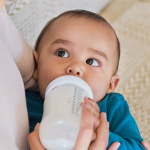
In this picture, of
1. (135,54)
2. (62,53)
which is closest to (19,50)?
(62,53)

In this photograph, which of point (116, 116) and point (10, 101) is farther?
point (116, 116)

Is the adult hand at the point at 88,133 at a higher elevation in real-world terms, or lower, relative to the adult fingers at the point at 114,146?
higher

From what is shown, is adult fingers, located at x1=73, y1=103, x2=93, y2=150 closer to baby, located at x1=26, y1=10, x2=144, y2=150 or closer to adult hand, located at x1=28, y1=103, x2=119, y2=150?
adult hand, located at x1=28, y1=103, x2=119, y2=150

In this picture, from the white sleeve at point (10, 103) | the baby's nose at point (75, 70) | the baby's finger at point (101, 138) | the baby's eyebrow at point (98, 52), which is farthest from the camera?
the baby's eyebrow at point (98, 52)

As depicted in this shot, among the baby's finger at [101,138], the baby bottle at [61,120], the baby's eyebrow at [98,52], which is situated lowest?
the baby's finger at [101,138]

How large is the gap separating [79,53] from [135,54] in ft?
1.94

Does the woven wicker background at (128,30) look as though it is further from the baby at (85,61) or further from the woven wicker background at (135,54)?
the baby at (85,61)

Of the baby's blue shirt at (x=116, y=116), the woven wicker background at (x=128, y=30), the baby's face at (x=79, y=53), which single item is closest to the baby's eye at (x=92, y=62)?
the baby's face at (x=79, y=53)

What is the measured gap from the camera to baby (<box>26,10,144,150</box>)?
0.73 metres

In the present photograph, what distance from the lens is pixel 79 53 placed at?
29.5 inches

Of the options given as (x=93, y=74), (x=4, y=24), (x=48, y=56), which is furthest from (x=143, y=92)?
(x=4, y=24)

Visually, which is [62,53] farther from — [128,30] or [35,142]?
[128,30]

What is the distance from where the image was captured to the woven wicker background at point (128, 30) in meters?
1.09

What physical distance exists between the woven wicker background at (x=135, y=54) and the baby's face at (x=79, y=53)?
324mm
